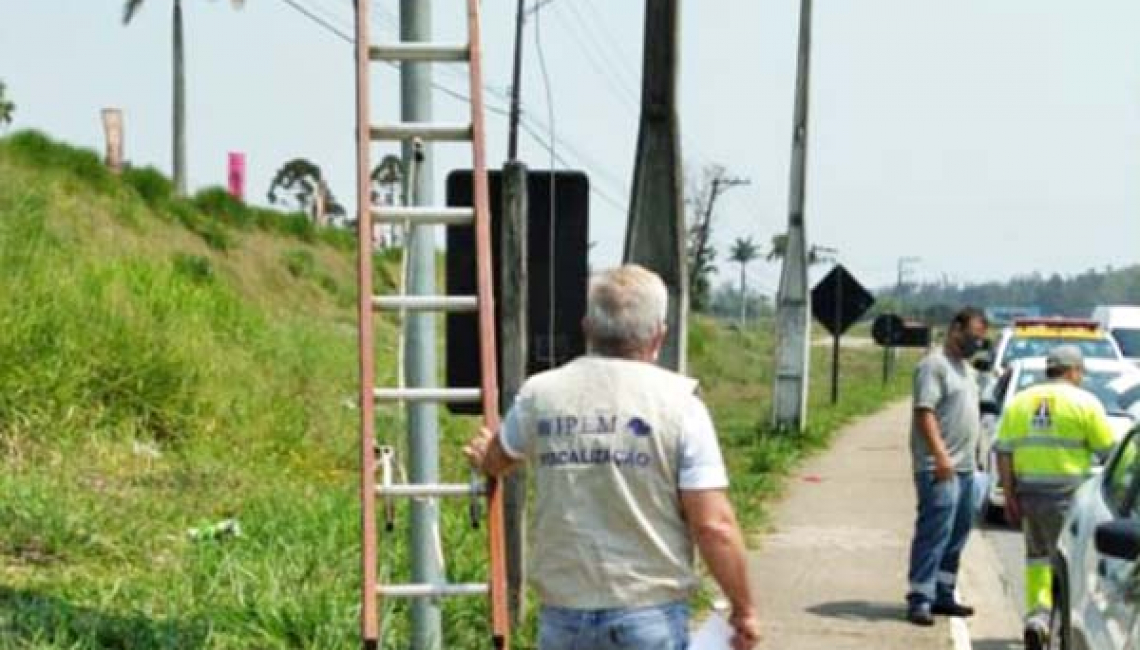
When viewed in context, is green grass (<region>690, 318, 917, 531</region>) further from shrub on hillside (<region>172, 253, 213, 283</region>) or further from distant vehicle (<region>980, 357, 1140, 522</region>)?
shrub on hillside (<region>172, 253, 213, 283</region>)

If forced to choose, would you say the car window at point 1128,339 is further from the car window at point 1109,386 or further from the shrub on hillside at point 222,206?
the shrub on hillside at point 222,206

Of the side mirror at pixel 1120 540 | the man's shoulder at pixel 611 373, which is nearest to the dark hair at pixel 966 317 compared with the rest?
the side mirror at pixel 1120 540

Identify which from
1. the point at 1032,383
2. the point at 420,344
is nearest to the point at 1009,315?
the point at 1032,383

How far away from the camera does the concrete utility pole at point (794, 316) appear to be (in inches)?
1032

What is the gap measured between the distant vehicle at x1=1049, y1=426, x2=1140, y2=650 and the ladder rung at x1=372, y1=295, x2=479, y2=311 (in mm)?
2485

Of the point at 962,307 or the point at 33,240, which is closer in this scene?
the point at 962,307

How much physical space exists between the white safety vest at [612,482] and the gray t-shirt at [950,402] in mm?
5251

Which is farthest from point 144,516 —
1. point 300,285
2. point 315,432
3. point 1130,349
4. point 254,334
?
point 300,285

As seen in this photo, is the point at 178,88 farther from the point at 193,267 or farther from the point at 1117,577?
the point at 1117,577

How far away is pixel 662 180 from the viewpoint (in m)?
11.6

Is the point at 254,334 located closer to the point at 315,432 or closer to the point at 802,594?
the point at 315,432

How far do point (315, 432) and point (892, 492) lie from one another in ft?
22.4

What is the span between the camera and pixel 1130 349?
1226 inches

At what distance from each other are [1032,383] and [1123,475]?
8.33 m
